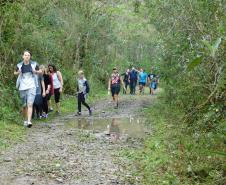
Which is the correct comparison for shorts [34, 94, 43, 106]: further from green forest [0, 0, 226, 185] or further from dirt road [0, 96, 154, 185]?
dirt road [0, 96, 154, 185]

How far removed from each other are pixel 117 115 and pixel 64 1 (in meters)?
9.42

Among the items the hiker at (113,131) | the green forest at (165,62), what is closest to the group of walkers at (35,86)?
the green forest at (165,62)

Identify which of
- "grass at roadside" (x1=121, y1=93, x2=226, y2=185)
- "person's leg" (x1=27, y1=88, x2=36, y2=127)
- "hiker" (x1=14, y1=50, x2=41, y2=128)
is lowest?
"grass at roadside" (x1=121, y1=93, x2=226, y2=185)

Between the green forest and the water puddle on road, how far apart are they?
1.53 feet

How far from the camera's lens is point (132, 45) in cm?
4822

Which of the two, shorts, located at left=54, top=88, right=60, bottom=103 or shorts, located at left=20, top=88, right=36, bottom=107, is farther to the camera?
shorts, located at left=54, top=88, right=60, bottom=103

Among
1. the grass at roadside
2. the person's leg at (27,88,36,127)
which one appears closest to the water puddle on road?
the grass at roadside

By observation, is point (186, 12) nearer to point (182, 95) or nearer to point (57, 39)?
point (182, 95)

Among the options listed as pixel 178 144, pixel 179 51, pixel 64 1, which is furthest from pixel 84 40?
pixel 178 144

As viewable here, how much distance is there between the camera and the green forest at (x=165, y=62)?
7332 millimetres

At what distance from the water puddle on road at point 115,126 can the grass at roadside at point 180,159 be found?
68 centimetres

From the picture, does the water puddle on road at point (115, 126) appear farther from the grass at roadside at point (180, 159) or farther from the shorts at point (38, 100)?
the shorts at point (38, 100)

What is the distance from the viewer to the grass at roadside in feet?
22.5

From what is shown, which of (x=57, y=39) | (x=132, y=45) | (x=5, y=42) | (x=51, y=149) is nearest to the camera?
(x=51, y=149)
